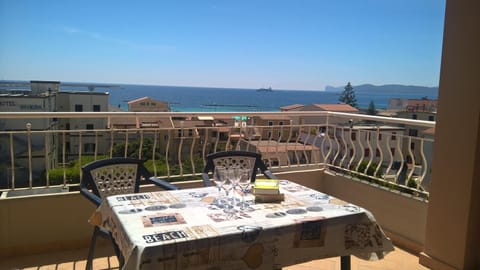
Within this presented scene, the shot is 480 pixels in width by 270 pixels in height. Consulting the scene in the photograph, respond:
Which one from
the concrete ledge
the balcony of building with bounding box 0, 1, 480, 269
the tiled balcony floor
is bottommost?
the tiled balcony floor

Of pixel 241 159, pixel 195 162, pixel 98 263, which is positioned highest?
pixel 241 159

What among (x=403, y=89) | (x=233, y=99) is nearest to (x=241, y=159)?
(x=403, y=89)

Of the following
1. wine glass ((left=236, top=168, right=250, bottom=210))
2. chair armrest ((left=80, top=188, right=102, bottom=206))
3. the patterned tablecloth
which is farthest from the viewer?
chair armrest ((left=80, top=188, right=102, bottom=206))

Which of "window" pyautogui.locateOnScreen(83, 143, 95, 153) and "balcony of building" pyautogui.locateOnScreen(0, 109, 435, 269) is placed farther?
"window" pyautogui.locateOnScreen(83, 143, 95, 153)

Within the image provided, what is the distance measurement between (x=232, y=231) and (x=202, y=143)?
8.26 feet

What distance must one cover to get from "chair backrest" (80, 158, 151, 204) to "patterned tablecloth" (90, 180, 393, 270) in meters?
0.50

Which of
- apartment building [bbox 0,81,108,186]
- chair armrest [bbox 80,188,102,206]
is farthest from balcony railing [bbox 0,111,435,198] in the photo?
chair armrest [bbox 80,188,102,206]

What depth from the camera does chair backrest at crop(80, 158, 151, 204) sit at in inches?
92.6

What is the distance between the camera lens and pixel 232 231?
145 centimetres

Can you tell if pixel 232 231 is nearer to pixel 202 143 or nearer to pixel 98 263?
pixel 98 263

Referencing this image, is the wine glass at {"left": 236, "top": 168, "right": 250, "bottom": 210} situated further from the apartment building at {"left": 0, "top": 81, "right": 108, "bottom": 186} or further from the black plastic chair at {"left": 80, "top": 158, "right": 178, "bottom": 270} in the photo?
the apartment building at {"left": 0, "top": 81, "right": 108, "bottom": 186}

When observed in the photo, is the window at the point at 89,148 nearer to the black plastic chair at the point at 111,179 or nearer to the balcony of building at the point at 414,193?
the balcony of building at the point at 414,193

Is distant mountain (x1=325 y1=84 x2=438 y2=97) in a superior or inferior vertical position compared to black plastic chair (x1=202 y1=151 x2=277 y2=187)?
superior

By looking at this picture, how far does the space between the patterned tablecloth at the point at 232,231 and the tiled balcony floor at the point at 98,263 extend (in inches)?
47.1
